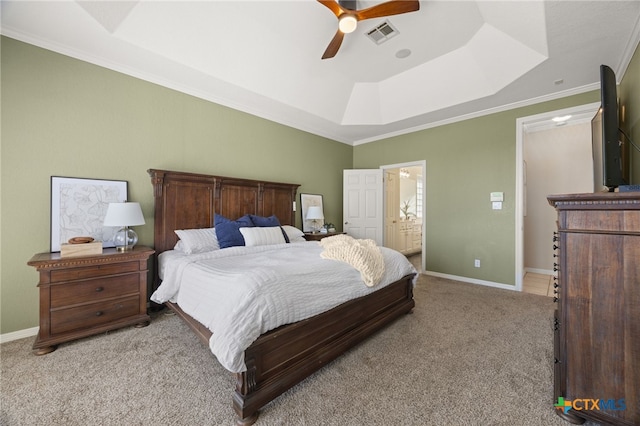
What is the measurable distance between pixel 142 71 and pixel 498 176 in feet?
17.1

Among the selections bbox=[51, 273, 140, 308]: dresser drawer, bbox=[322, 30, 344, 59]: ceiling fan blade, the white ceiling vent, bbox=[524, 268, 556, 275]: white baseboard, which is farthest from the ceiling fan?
bbox=[524, 268, 556, 275]: white baseboard

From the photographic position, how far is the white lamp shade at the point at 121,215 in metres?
2.47

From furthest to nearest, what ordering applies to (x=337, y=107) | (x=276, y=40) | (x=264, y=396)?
(x=337, y=107) → (x=276, y=40) → (x=264, y=396)

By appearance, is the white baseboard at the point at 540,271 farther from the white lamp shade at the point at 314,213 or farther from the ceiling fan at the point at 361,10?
the ceiling fan at the point at 361,10

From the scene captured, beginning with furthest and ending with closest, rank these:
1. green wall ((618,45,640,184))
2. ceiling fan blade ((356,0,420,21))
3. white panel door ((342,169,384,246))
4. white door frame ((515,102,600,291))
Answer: white panel door ((342,169,384,246))
white door frame ((515,102,600,291))
green wall ((618,45,640,184))
ceiling fan blade ((356,0,420,21))

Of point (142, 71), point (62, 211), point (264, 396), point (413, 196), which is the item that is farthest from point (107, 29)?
point (413, 196)

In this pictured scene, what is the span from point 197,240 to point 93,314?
43.2 inches

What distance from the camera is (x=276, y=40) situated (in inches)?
116

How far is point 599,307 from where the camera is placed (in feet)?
4.28

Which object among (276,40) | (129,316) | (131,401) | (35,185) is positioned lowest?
(131,401)

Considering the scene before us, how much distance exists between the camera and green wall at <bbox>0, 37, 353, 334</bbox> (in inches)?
92.6

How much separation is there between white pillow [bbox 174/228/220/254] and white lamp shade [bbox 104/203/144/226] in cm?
47

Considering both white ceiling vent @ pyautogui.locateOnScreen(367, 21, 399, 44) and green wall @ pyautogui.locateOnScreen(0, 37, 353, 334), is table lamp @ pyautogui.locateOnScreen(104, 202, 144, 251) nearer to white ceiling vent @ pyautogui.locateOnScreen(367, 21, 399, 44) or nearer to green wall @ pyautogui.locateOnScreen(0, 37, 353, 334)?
green wall @ pyautogui.locateOnScreen(0, 37, 353, 334)

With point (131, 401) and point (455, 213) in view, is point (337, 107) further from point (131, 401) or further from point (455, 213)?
point (131, 401)
